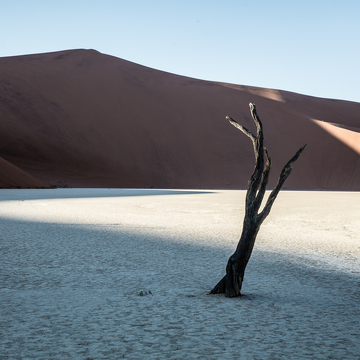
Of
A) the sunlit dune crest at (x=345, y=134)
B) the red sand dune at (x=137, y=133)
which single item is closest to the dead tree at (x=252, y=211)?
the red sand dune at (x=137, y=133)

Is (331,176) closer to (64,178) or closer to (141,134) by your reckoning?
(141,134)

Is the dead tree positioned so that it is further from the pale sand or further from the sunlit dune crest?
the sunlit dune crest

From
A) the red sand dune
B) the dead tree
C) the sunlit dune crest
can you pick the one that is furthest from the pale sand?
the sunlit dune crest

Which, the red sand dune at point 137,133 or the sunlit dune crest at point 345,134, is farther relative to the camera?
the sunlit dune crest at point 345,134

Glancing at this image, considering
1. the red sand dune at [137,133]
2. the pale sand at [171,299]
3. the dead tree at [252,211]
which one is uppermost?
the red sand dune at [137,133]

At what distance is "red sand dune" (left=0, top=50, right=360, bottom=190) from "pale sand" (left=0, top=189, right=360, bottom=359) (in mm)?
33160

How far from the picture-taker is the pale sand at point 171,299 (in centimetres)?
247

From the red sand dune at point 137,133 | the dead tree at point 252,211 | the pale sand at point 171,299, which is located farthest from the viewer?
the red sand dune at point 137,133

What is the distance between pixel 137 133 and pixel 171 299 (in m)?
47.4

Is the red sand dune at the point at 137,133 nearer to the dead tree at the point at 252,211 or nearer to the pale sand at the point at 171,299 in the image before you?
the pale sand at the point at 171,299

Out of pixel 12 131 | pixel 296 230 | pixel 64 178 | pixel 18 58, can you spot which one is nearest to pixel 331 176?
pixel 64 178

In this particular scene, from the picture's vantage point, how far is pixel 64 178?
3997 cm

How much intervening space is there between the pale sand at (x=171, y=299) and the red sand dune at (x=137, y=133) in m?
33.2

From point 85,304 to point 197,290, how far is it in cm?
92
